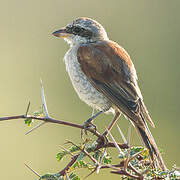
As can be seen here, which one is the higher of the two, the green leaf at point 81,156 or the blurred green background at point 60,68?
the green leaf at point 81,156

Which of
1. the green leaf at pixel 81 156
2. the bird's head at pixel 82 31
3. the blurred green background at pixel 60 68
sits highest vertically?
the bird's head at pixel 82 31

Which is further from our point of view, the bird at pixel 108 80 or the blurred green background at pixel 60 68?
the blurred green background at pixel 60 68

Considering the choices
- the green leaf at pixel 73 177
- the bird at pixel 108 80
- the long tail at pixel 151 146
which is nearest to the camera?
the green leaf at pixel 73 177

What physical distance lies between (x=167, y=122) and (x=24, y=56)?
2789 millimetres

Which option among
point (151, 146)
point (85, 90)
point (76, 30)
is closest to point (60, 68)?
point (76, 30)

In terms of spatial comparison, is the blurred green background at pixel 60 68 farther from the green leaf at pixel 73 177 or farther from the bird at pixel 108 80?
the green leaf at pixel 73 177

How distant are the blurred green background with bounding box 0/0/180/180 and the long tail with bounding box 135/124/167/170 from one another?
298 cm

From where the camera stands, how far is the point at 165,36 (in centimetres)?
845

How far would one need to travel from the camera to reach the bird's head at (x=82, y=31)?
4738 mm

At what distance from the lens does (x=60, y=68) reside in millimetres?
7824

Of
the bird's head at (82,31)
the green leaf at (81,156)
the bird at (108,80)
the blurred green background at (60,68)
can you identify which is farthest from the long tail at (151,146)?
the blurred green background at (60,68)

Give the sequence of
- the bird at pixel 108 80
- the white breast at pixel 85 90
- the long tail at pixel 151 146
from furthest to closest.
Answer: the white breast at pixel 85 90 < the bird at pixel 108 80 < the long tail at pixel 151 146

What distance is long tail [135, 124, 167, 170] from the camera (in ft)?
9.58

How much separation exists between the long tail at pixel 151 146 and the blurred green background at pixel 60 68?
298 centimetres
